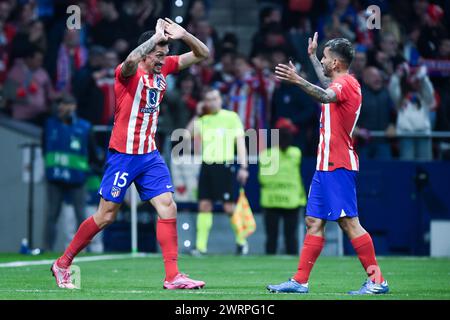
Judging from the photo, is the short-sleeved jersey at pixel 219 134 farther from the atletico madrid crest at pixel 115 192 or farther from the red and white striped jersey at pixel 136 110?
the atletico madrid crest at pixel 115 192

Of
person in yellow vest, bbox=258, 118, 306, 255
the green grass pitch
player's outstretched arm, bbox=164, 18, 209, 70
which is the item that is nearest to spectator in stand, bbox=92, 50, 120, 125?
person in yellow vest, bbox=258, 118, 306, 255

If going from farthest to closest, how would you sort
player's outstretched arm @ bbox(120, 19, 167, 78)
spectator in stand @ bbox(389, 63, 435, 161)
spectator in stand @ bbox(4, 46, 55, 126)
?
spectator in stand @ bbox(4, 46, 55, 126) < spectator in stand @ bbox(389, 63, 435, 161) < player's outstretched arm @ bbox(120, 19, 167, 78)

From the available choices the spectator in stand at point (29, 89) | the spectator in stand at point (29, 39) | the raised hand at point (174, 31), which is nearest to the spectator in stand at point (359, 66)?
the spectator in stand at point (29, 89)

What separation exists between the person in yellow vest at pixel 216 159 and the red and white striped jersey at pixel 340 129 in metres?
6.87

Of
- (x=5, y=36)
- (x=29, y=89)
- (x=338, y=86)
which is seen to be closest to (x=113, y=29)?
(x=29, y=89)

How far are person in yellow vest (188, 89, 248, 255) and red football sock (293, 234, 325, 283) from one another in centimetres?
693

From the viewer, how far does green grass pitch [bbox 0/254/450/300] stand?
936 cm

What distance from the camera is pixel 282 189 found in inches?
688

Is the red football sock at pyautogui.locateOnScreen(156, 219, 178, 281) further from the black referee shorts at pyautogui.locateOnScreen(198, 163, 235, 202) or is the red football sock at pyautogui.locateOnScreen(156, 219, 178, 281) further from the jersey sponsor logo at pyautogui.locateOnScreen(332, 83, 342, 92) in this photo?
the black referee shorts at pyautogui.locateOnScreen(198, 163, 235, 202)

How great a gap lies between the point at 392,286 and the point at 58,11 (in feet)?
40.6

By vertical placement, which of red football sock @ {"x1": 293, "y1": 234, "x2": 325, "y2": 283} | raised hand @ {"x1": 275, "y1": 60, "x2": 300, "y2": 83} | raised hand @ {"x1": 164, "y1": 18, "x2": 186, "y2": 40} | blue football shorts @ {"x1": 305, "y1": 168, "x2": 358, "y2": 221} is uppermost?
raised hand @ {"x1": 164, "y1": 18, "x2": 186, "y2": 40}

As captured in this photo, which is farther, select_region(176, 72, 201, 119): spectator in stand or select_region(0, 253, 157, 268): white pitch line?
select_region(176, 72, 201, 119): spectator in stand

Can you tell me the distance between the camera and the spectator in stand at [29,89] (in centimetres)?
1981
